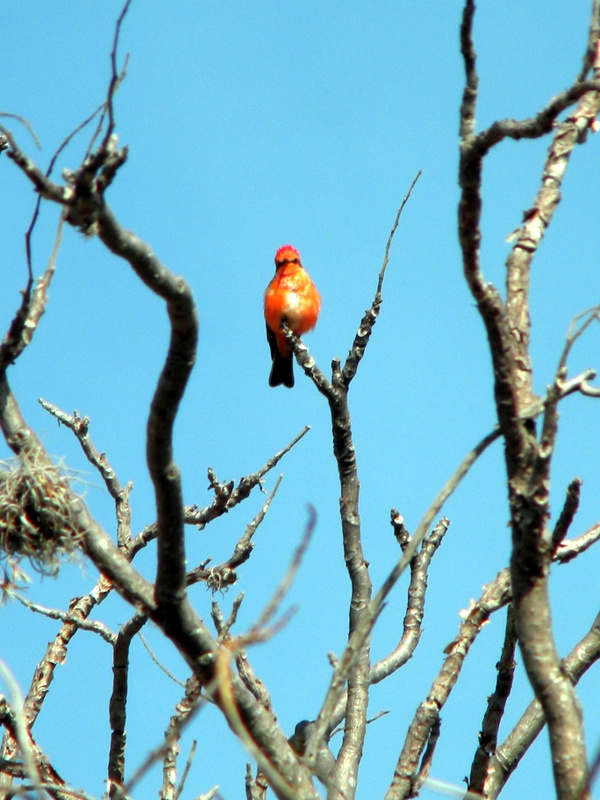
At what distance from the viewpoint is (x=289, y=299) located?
1189 centimetres

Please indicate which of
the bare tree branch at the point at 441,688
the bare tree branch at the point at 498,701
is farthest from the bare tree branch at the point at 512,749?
the bare tree branch at the point at 441,688

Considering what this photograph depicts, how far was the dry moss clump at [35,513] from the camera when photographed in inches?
141

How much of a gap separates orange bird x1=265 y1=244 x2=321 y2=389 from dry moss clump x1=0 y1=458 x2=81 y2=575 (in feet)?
26.5

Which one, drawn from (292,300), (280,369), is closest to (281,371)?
(280,369)

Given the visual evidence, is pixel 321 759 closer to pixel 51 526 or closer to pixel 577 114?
pixel 51 526

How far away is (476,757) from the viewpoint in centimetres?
409

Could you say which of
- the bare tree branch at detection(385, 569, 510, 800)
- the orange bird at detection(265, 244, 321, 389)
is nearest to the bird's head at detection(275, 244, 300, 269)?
the orange bird at detection(265, 244, 321, 389)

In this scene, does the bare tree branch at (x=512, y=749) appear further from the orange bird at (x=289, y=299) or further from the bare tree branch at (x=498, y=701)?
the orange bird at (x=289, y=299)

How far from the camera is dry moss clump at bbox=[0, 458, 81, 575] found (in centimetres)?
359

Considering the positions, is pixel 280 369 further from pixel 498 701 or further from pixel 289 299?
pixel 498 701

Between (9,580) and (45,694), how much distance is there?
1913 millimetres

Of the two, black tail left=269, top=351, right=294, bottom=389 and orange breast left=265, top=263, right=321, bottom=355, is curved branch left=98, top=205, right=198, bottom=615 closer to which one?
orange breast left=265, top=263, right=321, bottom=355

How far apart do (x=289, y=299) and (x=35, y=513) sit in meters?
8.39

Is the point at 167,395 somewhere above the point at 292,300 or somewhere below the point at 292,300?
below
